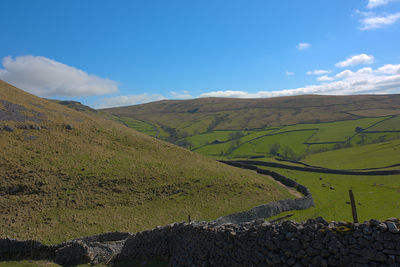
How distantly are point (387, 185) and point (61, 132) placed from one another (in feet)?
204

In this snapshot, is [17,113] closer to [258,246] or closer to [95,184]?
[95,184]

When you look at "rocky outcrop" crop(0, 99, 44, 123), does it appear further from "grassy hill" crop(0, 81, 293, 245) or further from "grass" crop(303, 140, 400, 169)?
"grass" crop(303, 140, 400, 169)

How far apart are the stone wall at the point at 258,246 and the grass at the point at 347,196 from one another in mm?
21636

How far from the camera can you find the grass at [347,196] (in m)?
31.9

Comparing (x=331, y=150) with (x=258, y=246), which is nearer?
(x=258, y=246)

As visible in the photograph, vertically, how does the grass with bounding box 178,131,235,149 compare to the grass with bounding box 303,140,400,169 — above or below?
above

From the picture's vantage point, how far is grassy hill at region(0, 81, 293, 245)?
2748cm

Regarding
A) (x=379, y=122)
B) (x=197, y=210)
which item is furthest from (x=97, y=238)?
(x=379, y=122)

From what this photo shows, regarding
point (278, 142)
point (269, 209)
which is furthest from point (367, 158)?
point (269, 209)

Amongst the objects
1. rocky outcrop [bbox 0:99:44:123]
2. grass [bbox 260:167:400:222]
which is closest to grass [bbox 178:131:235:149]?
grass [bbox 260:167:400:222]

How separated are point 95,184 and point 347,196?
128 feet

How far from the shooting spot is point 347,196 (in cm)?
4181

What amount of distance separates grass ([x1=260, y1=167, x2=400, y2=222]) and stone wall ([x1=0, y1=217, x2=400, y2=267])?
71.0 ft

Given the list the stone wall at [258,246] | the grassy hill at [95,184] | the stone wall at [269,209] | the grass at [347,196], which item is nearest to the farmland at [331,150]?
the grass at [347,196]
